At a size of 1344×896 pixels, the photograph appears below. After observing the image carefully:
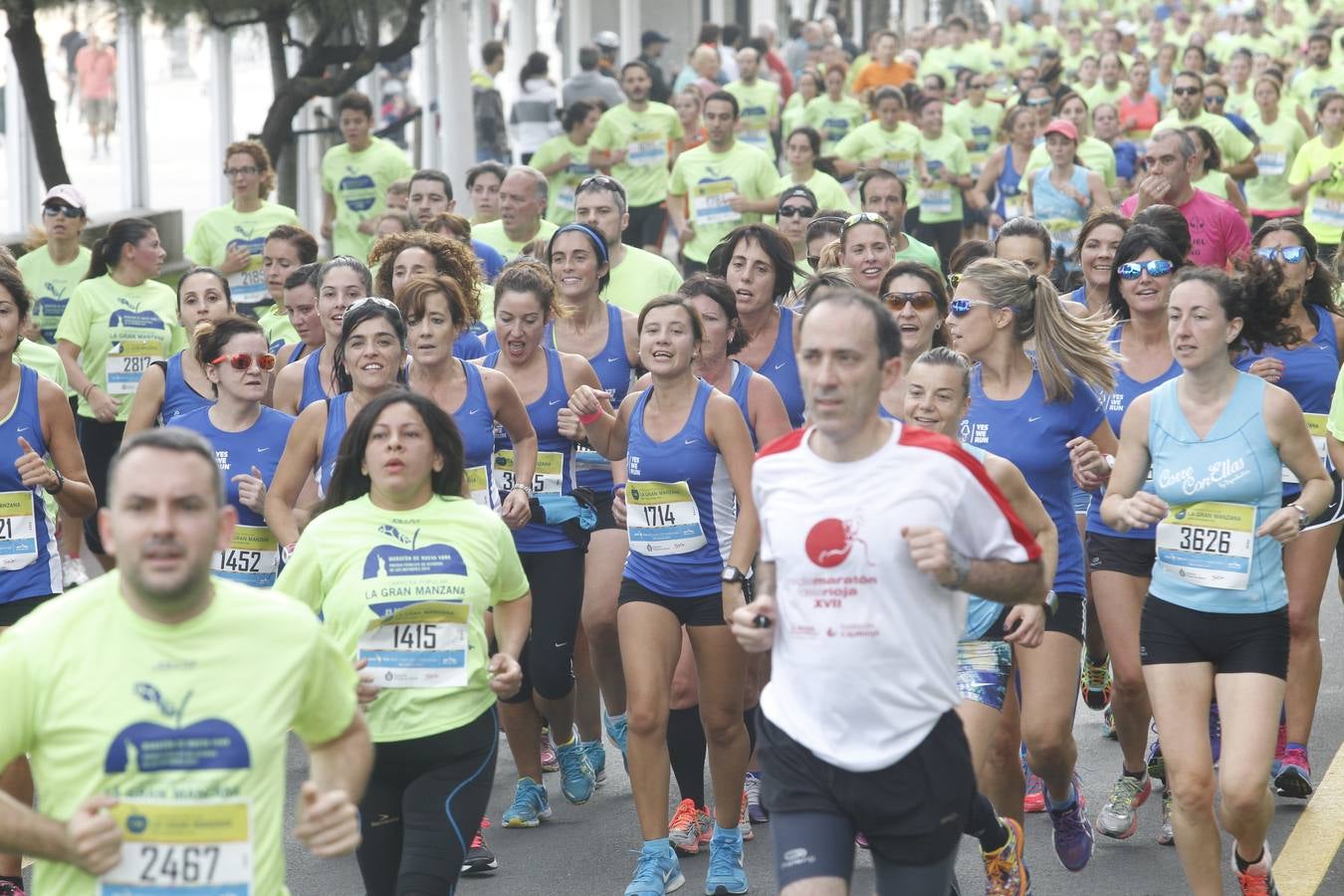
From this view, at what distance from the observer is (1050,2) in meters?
52.9

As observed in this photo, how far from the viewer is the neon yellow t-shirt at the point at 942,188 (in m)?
17.1

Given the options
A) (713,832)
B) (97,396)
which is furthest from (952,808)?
(97,396)

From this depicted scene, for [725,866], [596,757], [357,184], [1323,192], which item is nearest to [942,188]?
[1323,192]

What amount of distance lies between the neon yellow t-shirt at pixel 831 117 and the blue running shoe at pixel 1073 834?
15088 millimetres

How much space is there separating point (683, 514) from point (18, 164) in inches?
426

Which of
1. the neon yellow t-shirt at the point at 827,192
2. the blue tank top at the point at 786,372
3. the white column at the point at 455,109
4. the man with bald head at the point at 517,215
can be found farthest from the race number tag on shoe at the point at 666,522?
the white column at the point at 455,109

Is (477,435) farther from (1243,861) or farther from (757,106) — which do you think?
(757,106)

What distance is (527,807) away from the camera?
7059mm

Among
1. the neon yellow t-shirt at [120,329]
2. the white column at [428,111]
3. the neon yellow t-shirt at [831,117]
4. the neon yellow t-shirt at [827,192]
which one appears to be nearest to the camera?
the neon yellow t-shirt at [120,329]

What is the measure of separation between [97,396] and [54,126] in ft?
14.1

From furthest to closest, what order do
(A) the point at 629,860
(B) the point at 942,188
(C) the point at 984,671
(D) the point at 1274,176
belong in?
(B) the point at 942,188
(D) the point at 1274,176
(A) the point at 629,860
(C) the point at 984,671

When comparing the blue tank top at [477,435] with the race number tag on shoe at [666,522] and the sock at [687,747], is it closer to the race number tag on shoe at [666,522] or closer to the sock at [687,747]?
the race number tag on shoe at [666,522]

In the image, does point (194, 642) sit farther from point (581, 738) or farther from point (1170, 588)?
point (581, 738)

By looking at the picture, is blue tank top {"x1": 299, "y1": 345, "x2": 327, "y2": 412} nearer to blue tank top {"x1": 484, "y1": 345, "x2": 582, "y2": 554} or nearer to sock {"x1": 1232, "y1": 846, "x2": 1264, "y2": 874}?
blue tank top {"x1": 484, "y1": 345, "x2": 582, "y2": 554}
